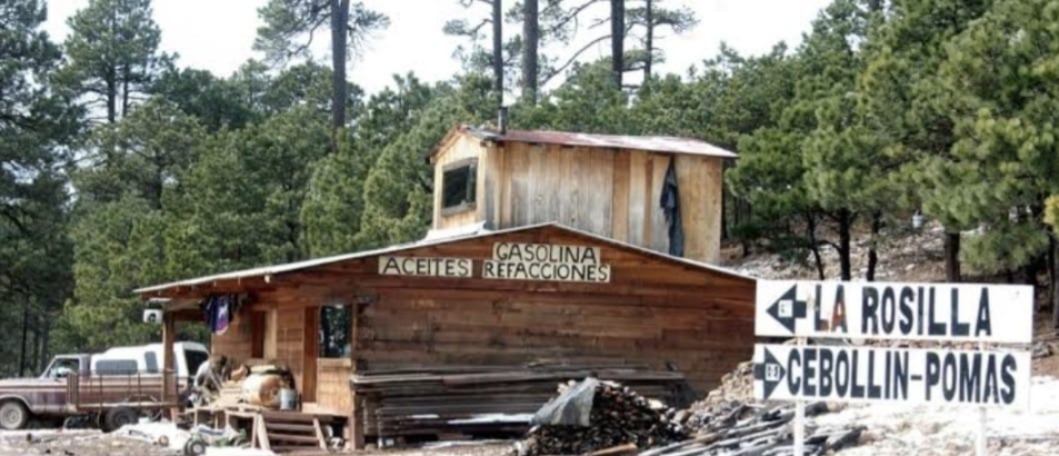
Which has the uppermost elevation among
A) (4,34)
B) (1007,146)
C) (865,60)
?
(4,34)

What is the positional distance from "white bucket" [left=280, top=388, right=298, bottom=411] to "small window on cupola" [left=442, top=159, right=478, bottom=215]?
190 inches

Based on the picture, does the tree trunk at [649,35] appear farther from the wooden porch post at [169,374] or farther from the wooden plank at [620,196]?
the wooden porch post at [169,374]

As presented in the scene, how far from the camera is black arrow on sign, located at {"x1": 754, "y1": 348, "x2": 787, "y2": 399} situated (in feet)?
37.5

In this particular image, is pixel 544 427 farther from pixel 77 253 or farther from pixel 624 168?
pixel 77 253

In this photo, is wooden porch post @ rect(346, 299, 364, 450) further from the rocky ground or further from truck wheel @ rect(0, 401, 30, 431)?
truck wheel @ rect(0, 401, 30, 431)

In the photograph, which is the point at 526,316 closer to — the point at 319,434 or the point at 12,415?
the point at 319,434

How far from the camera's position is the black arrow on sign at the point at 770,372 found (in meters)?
11.4

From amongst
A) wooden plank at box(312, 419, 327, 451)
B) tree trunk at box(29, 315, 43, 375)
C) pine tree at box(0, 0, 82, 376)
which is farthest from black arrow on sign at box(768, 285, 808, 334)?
tree trunk at box(29, 315, 43, 375)

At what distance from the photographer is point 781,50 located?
4028 centimetres

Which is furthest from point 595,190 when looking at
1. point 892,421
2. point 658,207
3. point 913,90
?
point 892,421

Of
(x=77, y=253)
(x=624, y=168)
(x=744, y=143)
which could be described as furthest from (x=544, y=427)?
(x=77, y=253)

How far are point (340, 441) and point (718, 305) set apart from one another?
6.41 m

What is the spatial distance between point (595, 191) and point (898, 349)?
17112 mm

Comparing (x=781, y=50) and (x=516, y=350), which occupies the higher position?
(x=781, y=50)
